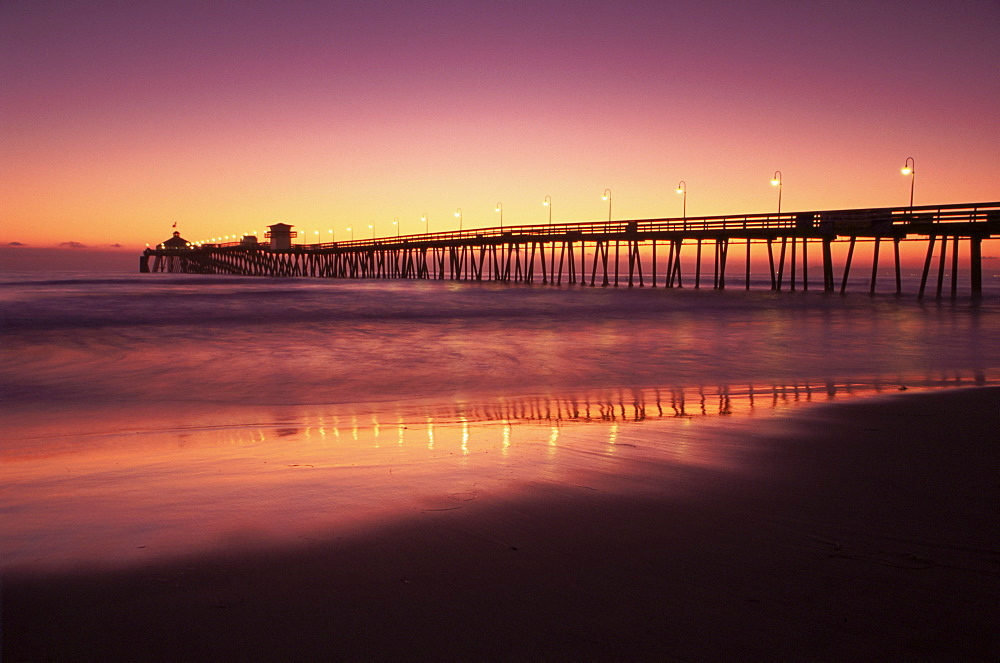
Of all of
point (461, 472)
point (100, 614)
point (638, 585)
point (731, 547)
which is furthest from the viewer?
point (461, 472)

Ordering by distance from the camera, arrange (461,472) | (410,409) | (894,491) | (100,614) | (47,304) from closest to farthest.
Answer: (100,614)
(894,491)
(461,472)
(410,409)
(47,304)

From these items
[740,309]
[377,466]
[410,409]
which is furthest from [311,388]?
[740,309]

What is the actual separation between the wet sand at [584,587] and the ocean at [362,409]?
1.06 feet

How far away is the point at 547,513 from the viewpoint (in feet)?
10.9

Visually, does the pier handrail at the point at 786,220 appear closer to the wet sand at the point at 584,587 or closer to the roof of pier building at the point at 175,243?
the wet sand at the point at 584,587

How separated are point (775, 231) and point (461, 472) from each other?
34.2m

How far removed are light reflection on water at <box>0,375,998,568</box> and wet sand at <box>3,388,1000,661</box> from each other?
253 mm

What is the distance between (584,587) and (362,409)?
5260mm

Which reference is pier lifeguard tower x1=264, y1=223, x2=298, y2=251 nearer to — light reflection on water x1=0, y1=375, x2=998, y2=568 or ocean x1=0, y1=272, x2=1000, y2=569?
ocean x1=0, y1=272, x2=1000, y2=569

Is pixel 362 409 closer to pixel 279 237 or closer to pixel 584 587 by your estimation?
pixel 584 587

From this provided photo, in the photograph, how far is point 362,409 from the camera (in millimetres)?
7430

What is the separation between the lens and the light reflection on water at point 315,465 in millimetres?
3172

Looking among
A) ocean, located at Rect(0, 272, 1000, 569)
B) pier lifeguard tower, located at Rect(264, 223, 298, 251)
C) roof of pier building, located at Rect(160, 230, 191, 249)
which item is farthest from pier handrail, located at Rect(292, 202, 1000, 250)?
roof of pier building, located at Rect(160, 230, 191, 249)

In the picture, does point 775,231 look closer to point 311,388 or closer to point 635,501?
point 311,388
